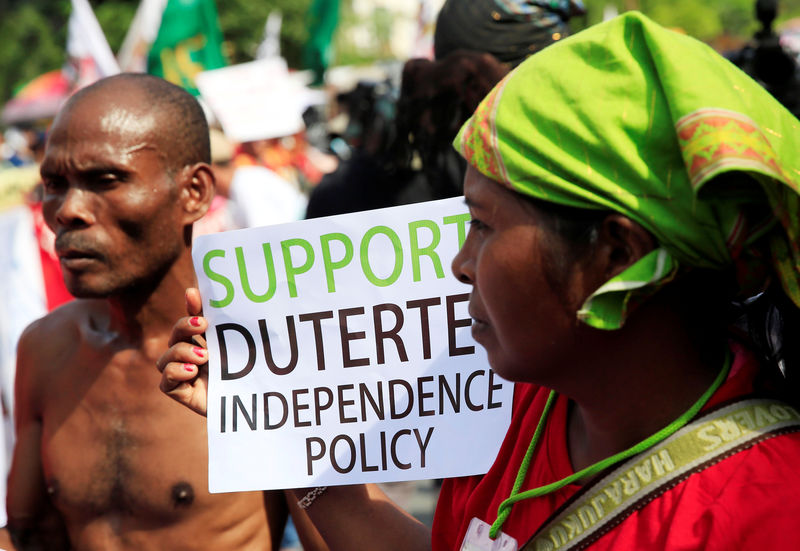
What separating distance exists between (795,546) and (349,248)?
1.13 meters

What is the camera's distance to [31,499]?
2.92 metres

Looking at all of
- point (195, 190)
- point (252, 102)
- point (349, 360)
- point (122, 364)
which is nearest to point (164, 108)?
point (195, 190)

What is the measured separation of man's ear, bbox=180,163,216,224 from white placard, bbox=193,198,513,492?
699 millimetres

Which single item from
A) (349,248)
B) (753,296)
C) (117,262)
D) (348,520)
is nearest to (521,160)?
(753,296)

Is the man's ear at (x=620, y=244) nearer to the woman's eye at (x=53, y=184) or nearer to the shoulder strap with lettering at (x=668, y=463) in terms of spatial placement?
the shoulder strap with lettering at (x=668, y=463)

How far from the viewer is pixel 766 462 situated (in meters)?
1.41

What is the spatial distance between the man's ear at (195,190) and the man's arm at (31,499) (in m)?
0.71

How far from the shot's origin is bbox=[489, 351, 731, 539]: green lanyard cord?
152 cm

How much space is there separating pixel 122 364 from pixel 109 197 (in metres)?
0.50

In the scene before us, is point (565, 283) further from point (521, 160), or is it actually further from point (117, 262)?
point (117, 262)

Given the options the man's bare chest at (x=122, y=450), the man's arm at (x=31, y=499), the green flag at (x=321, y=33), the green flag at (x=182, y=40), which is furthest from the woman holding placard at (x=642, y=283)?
the green flag at (x=321, y=33)

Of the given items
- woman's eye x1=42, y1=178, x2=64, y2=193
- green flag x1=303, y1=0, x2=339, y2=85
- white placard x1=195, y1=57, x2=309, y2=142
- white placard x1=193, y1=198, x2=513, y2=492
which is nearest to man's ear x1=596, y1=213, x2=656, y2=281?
white placard x1=193, y1=198, x2=513, y2=492

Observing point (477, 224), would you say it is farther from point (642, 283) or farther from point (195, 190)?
point (195, 190)

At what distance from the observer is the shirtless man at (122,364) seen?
2709mm
